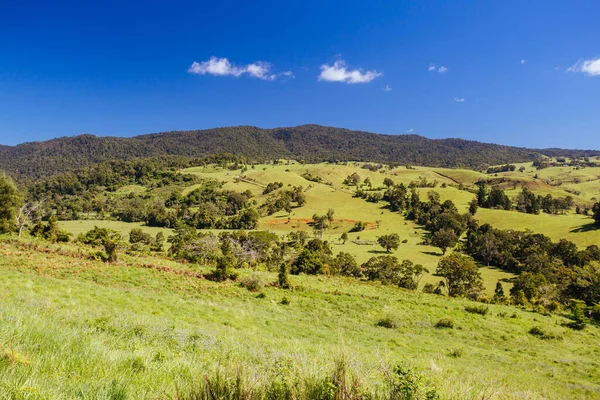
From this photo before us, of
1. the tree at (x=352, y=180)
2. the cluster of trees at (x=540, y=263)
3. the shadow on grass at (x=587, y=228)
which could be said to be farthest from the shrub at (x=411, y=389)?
the tree at (x=352, y=180)

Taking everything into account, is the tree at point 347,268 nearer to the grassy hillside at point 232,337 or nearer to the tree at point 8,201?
the grassy hillside at point 232,337

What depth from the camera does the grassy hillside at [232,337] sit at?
3.20 m

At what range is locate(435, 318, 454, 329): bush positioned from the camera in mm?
23431

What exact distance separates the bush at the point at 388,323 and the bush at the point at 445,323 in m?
3.46

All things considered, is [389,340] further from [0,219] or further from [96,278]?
[0,219]

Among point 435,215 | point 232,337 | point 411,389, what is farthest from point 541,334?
point 435,215

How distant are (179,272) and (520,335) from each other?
27667mm

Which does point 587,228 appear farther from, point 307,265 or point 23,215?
point 23,215

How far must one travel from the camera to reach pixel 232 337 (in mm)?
11031

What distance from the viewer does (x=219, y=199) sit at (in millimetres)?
145750

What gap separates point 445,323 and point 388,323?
179 inches

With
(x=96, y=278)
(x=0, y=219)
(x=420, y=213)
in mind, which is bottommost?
(x=420, y=213)

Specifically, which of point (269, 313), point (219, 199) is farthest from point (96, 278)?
point (219, 199)

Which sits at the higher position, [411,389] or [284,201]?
[411,389]
